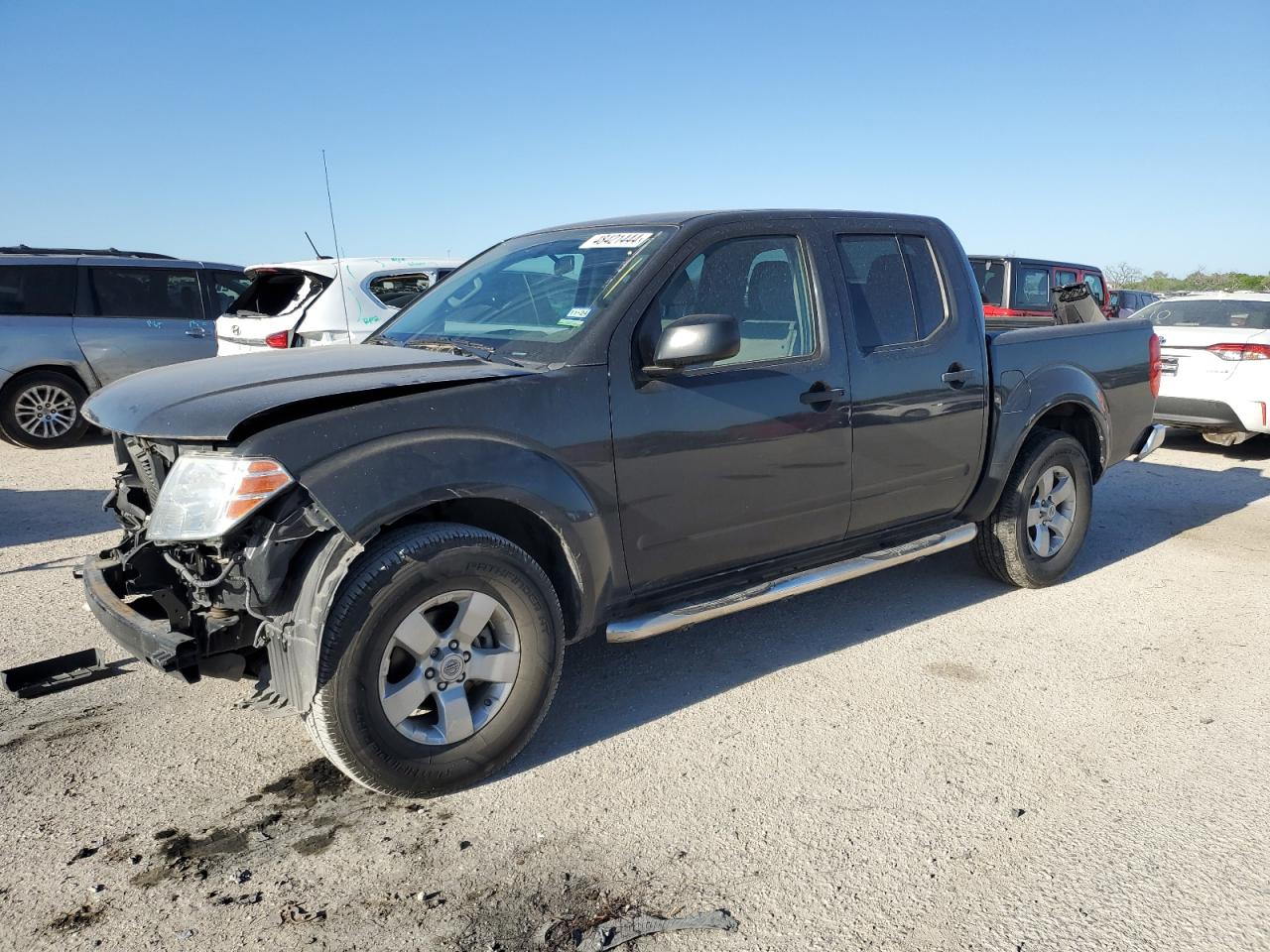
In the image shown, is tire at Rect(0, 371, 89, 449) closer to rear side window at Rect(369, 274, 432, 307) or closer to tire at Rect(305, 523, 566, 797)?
rear side window at Rect(369, 274, 432, 307)

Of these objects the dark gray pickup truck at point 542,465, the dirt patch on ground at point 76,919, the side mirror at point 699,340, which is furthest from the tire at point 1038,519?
the dirt patch on ground at point 76,919

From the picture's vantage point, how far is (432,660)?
10.1 feet

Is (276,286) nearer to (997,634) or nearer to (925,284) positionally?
(925,284)

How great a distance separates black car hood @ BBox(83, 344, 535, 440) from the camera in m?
2.90

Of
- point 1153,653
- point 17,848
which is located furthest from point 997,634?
point 17,848

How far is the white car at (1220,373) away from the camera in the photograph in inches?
339

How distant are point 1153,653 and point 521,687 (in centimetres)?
295

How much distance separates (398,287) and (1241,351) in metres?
7.55

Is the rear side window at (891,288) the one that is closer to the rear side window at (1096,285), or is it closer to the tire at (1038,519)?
the tire at (1038,519)

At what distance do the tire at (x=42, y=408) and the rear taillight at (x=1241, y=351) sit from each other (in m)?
10.8

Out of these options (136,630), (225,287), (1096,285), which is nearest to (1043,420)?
(136,630)

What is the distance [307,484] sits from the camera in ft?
9.12

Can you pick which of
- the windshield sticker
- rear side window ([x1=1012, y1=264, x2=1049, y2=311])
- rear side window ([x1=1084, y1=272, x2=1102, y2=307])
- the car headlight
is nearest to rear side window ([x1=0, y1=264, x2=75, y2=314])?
the windshield sticker

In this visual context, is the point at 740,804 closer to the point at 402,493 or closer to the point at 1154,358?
the point at 402,493
